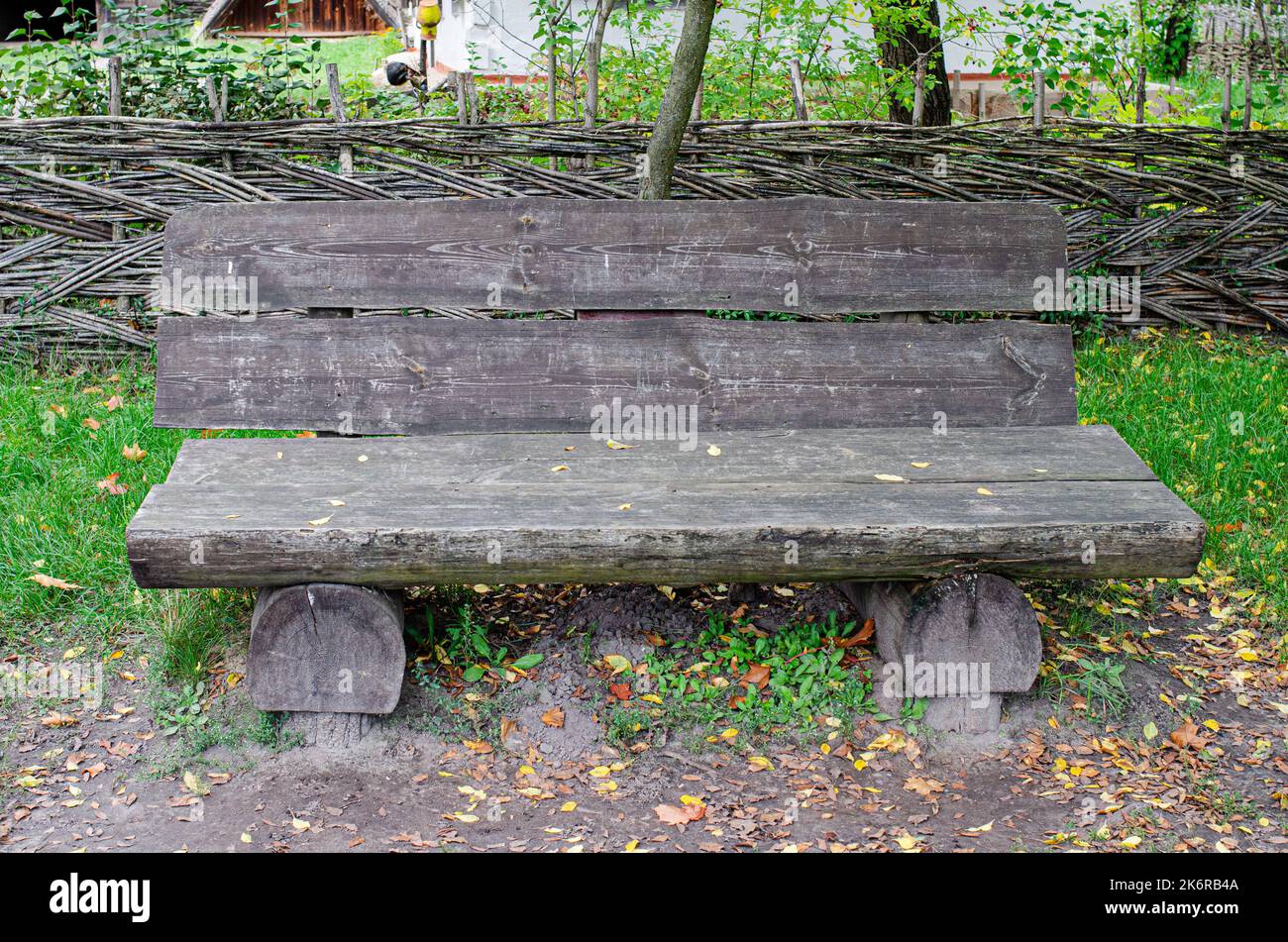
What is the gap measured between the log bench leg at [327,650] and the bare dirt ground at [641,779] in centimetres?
16

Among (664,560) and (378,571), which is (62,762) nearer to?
(378,571)

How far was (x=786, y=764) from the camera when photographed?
9.95 feet

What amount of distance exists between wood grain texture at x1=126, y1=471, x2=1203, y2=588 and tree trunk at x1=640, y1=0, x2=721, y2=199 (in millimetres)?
1947

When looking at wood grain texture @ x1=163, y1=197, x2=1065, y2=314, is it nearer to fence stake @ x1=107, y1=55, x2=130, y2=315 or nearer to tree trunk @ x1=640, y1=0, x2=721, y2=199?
tree trunk @ x1=640, y1=0, x2=721, y2=199

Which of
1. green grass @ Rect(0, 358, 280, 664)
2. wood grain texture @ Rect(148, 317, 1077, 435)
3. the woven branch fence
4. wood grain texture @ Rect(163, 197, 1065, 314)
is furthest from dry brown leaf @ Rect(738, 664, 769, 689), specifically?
the woven branch fence

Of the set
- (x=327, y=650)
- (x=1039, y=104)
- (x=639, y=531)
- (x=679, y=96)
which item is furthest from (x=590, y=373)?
(x=1039, y=104)

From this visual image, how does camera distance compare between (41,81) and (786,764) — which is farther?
(41,81)

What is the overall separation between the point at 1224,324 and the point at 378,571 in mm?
5070

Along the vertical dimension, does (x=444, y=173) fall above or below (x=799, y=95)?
below

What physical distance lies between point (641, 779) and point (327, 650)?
0.86 m

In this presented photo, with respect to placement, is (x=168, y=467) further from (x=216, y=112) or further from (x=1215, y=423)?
(x=1215, y=423)

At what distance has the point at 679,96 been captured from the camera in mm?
A: 4309

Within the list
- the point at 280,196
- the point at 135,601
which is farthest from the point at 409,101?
the point at 135,601

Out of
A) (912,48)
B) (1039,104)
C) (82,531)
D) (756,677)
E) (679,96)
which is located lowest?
(756,677)
